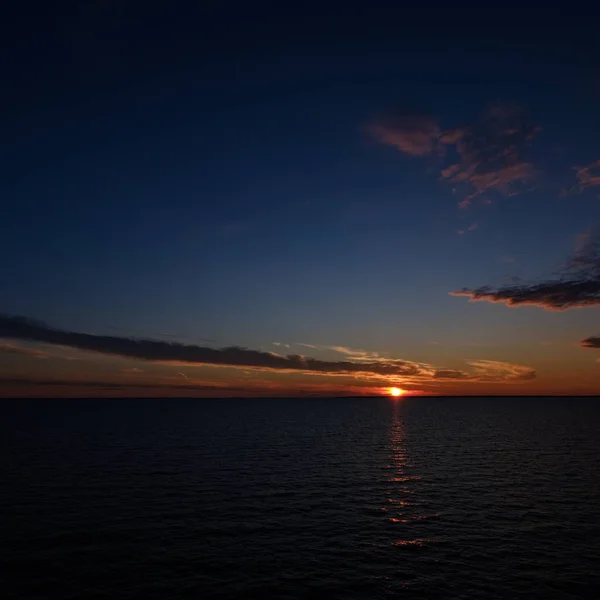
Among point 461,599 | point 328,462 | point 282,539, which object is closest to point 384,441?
point 328,462

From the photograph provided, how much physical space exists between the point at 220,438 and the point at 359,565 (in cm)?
8553

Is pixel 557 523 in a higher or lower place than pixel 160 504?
higher

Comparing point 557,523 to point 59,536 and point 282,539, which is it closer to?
point 282,539

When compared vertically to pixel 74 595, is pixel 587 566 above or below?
above

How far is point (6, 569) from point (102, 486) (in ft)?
81.5

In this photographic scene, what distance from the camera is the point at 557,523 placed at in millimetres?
42625

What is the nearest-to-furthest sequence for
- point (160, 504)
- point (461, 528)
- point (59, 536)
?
point (59, 536)
point (461, 528)
point (160, 504)

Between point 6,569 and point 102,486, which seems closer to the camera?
point 6,569

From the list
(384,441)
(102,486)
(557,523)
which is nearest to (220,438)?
(384,441)

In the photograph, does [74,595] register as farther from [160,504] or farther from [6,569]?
[160,504]

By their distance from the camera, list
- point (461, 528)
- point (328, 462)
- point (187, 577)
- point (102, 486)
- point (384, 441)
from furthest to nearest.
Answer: point (384, 441) < point (328, 462) < point (102, 486) < point (461, 528) < point (187, 577)

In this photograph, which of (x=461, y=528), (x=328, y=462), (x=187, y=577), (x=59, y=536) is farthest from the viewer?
(x=328, y=462)

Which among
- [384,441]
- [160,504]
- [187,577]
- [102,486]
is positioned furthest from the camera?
[384,441]

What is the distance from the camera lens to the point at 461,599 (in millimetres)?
27719
